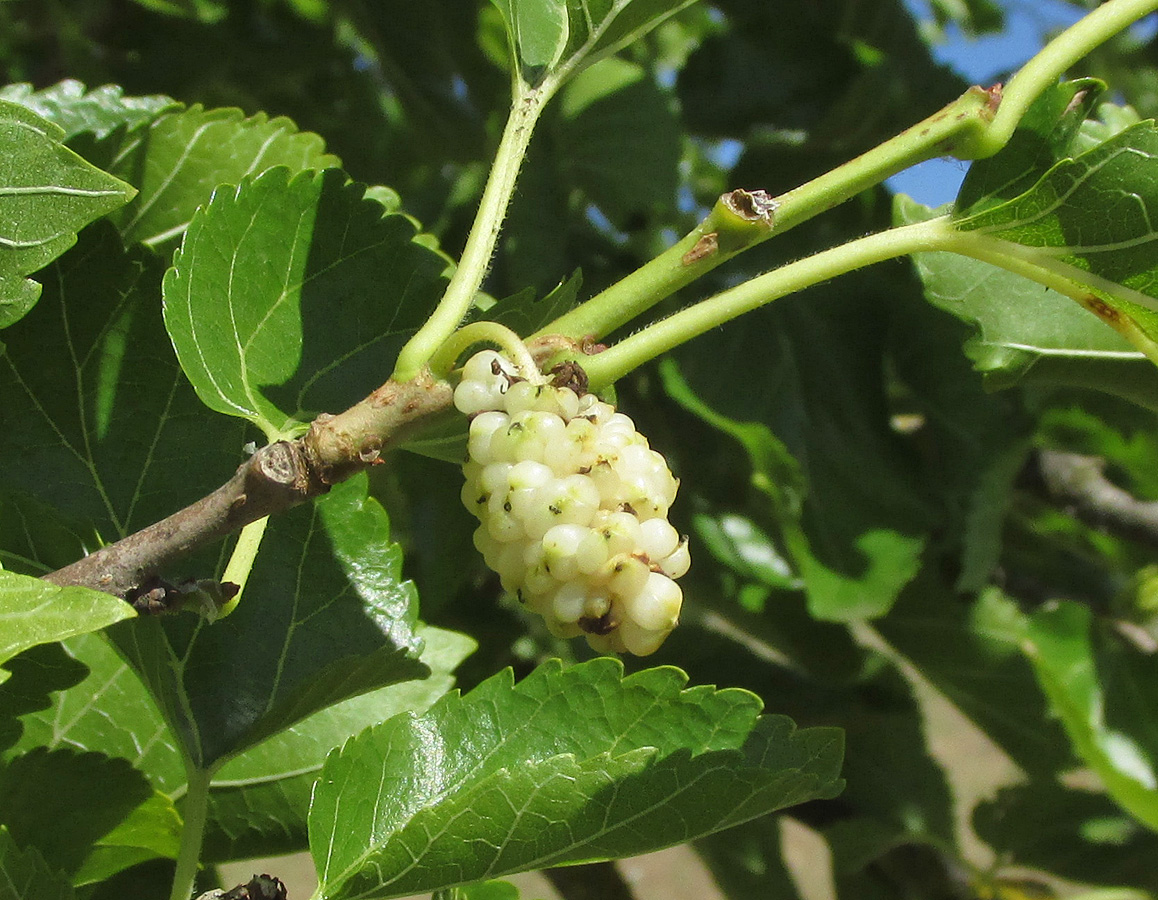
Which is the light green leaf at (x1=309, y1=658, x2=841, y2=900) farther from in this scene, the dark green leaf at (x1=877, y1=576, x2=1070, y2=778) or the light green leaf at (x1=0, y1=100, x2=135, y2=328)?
the dark green leaf at (x1=877, y1=576, x2=1070, y2=778)

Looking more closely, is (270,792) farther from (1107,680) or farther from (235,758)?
(1107,680)

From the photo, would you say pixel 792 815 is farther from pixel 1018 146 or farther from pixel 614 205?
pixel 1018 146

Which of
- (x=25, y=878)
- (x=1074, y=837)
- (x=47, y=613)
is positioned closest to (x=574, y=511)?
(x=47, y=613)

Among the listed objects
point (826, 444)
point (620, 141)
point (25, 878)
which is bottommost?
point (25, 878)

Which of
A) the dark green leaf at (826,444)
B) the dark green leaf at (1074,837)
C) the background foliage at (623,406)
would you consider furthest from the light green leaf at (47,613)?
the dark green leaf at (1074,837)

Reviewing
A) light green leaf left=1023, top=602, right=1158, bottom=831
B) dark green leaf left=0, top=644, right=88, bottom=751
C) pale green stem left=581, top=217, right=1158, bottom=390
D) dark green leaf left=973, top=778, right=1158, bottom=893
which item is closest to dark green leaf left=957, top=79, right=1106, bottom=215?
pale green stem left=581, top=217, right=1158, bottom=390

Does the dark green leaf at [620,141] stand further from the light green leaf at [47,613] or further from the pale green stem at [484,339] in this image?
the light green leaf at [47,613]
